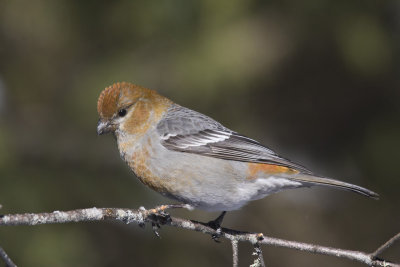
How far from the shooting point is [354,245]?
6863 millimetres

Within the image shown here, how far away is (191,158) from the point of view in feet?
15.2

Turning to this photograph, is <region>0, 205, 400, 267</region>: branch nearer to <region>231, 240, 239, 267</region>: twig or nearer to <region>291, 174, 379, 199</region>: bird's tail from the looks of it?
<region>231, 240, 239, 267</region>: twig

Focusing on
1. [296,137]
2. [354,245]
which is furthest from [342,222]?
[296,137]

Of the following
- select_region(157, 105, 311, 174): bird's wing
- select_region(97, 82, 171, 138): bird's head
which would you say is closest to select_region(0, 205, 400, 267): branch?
select_region(157, 105, 311, 174): bird's wing

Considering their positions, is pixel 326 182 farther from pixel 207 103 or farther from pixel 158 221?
pixel 207 103

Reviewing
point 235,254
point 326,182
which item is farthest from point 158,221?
point 326,182

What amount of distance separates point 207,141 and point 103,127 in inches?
37.5

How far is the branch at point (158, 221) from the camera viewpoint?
2.90 metres

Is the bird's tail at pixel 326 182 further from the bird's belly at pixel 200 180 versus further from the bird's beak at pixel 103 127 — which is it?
the bird's beak at pixel 103 127

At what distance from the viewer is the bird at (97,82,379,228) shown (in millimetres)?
4410

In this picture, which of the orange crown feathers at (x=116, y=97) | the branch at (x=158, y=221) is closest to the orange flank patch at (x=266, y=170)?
the branch at (x=158, y=221)

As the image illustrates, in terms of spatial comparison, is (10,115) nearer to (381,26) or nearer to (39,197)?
(39,197)

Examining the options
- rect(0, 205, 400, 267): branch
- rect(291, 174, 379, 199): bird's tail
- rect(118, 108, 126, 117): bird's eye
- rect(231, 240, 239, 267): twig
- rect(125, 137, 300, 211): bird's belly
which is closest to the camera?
rect(0, 205, 400, 267): branch

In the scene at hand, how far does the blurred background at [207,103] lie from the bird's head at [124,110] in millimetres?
1698
